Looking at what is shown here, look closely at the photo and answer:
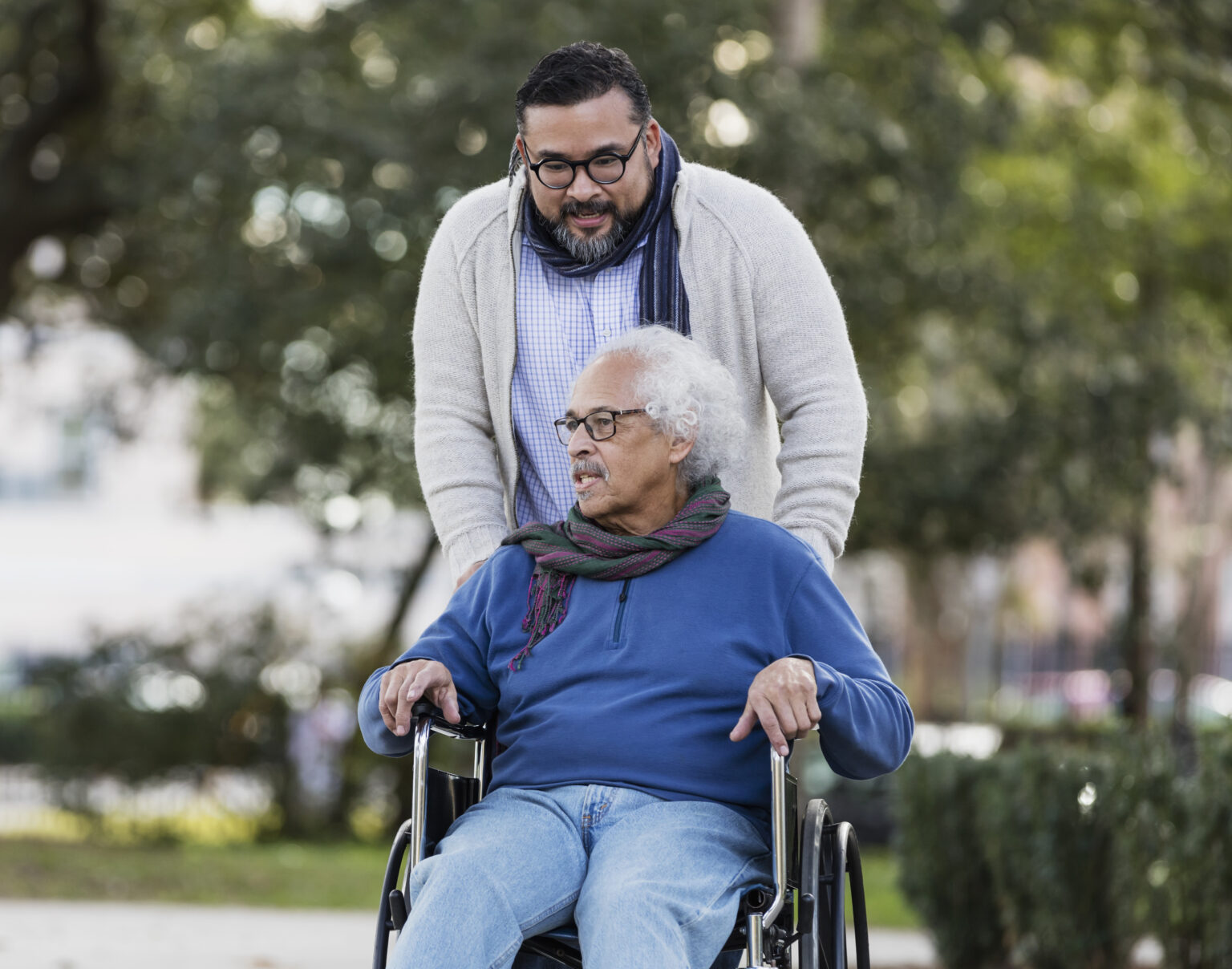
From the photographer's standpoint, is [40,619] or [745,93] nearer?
[745,93]

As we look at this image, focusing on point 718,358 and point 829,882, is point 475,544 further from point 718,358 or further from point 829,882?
point 829,882

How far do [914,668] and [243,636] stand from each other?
1275 centimetres

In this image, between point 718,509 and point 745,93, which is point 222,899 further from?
point 718,509

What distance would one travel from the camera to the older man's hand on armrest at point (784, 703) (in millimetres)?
2332

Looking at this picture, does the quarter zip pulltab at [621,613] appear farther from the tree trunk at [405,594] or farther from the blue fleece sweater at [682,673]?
the tree trunk at [405,594]

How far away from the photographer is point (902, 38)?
11.2m

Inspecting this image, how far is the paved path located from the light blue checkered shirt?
407 centimetres

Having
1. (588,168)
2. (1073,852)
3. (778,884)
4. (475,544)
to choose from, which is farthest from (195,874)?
(778,884)

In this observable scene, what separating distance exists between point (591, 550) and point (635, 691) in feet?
0.79

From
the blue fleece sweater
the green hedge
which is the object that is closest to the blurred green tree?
the green hedge

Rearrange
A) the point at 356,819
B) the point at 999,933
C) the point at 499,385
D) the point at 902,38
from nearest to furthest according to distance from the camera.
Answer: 1. the point at 499,385
2. the point at 999,933
3. the point at 902,38
4. the point at 356,819

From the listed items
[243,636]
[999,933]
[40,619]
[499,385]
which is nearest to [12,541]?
[40,619]

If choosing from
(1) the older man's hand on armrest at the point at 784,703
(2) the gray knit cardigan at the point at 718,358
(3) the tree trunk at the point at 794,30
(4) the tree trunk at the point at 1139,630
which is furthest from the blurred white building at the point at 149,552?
(1) the older man's hand on armrest at the point at 784,703

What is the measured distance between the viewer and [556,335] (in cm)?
295
